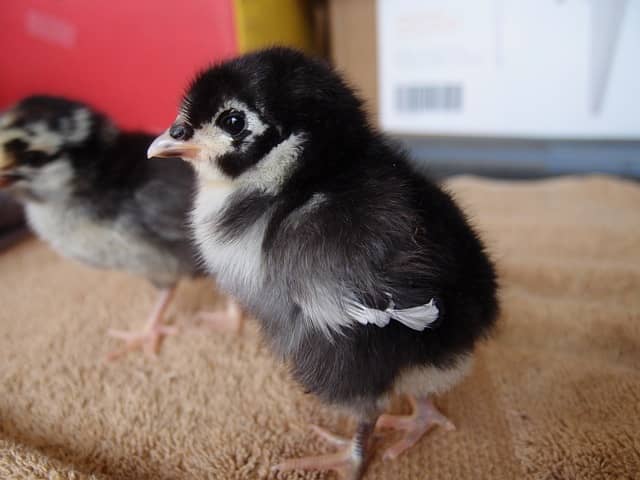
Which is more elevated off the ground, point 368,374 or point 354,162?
point 354,162

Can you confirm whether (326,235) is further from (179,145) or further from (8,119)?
(8,119)

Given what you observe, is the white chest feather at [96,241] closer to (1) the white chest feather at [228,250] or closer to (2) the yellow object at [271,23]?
(1) the white chest feather at [228,250]

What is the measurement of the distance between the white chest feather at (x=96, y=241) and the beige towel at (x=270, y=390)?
0.19 meters

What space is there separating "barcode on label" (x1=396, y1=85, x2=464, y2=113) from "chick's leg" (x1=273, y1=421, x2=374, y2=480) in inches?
52.7

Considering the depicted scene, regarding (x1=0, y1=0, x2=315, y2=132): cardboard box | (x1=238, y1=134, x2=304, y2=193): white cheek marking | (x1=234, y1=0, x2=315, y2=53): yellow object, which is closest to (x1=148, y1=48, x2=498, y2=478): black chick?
(x1=238, y1=134, x2=304, y2=193): white cheek marking

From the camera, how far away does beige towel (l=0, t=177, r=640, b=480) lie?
78 cm

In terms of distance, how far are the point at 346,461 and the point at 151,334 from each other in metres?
0.57

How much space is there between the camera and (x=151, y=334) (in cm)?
112

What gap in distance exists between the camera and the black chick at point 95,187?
0.96 meters

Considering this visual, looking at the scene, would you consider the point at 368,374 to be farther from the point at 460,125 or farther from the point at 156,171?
the point at 460,125

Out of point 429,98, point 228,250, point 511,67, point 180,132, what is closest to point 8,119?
point 180,132

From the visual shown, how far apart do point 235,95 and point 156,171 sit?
1.58ft

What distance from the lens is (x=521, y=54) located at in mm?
1644

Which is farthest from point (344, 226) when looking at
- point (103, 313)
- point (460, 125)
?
point (460, 125)
